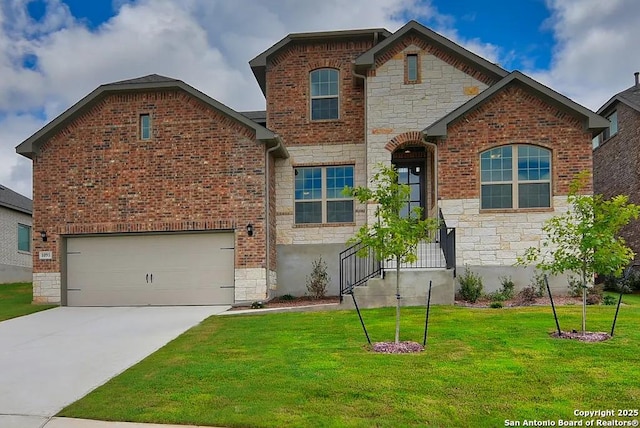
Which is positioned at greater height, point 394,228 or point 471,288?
point 394,228

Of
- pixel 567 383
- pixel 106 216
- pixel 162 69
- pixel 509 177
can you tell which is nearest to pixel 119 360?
pixel 567 383

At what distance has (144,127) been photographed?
15242 mm

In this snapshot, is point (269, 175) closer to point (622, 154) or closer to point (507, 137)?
point (507, 137)

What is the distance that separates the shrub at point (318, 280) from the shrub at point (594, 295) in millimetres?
6913

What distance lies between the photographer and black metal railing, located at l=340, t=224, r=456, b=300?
1287cm

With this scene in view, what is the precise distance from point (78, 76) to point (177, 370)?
18000 millimetres

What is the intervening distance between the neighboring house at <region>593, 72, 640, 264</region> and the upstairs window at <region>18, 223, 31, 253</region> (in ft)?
84.1

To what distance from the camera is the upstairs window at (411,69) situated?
1552 centimetres

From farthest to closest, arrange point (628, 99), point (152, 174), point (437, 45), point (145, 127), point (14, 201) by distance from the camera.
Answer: point (14, 201)
point (628, 99)
point (437, 45)
point (145, 127)
point (152, 174)

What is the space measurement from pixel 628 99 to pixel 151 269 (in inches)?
685

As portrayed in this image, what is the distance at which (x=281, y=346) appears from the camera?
8461 millimetres

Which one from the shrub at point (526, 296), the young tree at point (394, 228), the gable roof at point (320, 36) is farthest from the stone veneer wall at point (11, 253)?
the shrub at point (526, 296)

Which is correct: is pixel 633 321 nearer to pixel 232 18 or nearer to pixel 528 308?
pixel 528 308

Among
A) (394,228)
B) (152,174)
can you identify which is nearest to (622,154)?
(394,228)
